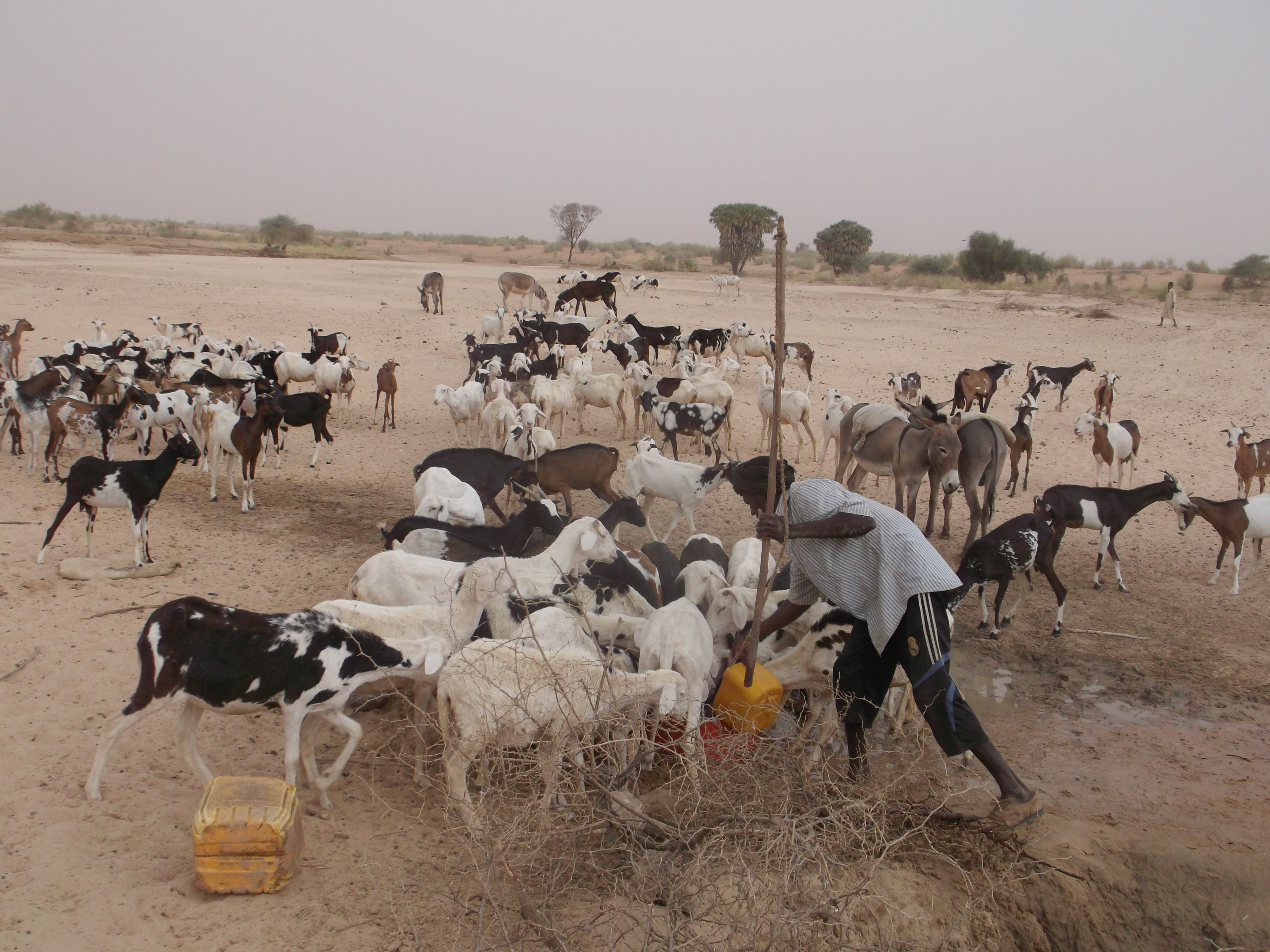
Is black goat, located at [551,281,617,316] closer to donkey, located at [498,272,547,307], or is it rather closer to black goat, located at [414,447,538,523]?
donkey, located at [498,272,547,307]

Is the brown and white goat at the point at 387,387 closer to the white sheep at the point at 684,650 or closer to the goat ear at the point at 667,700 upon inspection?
the white sheep at the point at 684,650

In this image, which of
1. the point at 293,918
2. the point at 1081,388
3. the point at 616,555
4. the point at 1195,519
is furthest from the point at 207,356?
the point at 1081,388

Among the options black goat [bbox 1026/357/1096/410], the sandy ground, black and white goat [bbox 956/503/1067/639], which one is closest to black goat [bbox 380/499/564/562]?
the sandy ground

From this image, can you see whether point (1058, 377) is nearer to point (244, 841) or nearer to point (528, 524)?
point (528, 524)

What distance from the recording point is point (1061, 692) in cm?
740

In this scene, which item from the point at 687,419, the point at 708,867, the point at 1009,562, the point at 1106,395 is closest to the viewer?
the point at 708,867

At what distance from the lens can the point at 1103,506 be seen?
9.35 m

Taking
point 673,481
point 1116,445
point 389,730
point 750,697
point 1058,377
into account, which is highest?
point 1058,377

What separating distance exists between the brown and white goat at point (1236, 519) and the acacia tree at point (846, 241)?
40.4 m

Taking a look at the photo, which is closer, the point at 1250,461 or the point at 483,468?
the point at 483,468

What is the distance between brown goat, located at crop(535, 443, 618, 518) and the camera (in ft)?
34.9

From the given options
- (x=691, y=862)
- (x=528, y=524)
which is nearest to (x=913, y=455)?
(x=528, y=524)

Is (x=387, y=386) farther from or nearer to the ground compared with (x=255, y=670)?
farther from the ground

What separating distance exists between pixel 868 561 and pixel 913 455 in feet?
20.1
